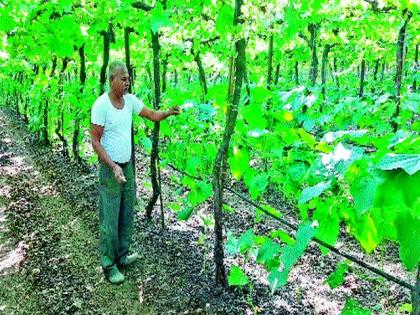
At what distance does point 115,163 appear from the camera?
16.0 ft

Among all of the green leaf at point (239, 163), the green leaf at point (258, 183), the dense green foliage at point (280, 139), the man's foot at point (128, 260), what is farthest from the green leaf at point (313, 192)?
the man's foot at point (128, 260)

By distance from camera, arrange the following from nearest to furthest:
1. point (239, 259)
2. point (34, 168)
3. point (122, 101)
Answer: point (122, 101) → point (239, 259) → point (34, 168)

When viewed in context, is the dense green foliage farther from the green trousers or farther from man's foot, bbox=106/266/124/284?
man's foot, bbox=106/266/124/284

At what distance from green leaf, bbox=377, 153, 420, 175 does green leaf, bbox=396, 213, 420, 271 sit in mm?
Answer: 216

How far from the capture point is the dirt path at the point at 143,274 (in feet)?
15.2

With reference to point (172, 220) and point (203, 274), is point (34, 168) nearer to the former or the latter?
point (172, 220)

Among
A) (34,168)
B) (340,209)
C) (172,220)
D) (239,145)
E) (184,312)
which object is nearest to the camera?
(340,209)

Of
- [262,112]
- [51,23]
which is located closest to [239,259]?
[262,112]

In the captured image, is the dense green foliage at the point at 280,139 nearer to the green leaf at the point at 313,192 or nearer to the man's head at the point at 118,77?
the green leaf at the point at 313,192

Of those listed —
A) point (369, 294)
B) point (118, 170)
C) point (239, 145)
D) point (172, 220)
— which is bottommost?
point (369, 294)

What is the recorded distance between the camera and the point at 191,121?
5.55 metres

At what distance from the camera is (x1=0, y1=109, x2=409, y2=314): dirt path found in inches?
182

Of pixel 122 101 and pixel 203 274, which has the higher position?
pixel 122 101

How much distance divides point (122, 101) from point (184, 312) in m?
2.41
